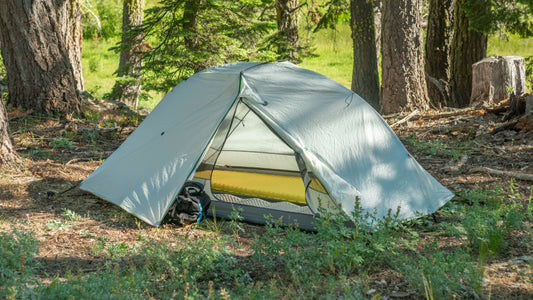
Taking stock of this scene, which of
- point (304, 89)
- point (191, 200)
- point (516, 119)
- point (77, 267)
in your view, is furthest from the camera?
point (516, 119)

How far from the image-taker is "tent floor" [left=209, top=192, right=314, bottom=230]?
471 centimetres

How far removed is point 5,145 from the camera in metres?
5.25

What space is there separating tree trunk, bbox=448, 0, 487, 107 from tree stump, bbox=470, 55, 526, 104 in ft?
6.05

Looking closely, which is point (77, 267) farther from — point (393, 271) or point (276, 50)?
point (276, 50)

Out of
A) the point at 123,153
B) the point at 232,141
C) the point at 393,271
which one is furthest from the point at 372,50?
the point at 393,271

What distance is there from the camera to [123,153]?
4961 mm

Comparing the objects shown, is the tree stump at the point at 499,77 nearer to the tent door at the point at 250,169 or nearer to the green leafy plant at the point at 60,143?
the tent door at the point at 250,169

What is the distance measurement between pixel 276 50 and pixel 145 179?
7.29 metres

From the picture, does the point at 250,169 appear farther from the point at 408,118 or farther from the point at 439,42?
the point at 439,42

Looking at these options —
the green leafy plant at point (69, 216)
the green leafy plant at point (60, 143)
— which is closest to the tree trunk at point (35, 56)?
the green leafy plant at point (60, 143)

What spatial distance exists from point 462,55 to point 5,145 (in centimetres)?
871

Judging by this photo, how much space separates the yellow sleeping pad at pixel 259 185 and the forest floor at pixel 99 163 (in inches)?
27.5

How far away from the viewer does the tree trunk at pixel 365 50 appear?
9.76 m

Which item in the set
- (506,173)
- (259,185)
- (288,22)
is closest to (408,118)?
(506,173)
